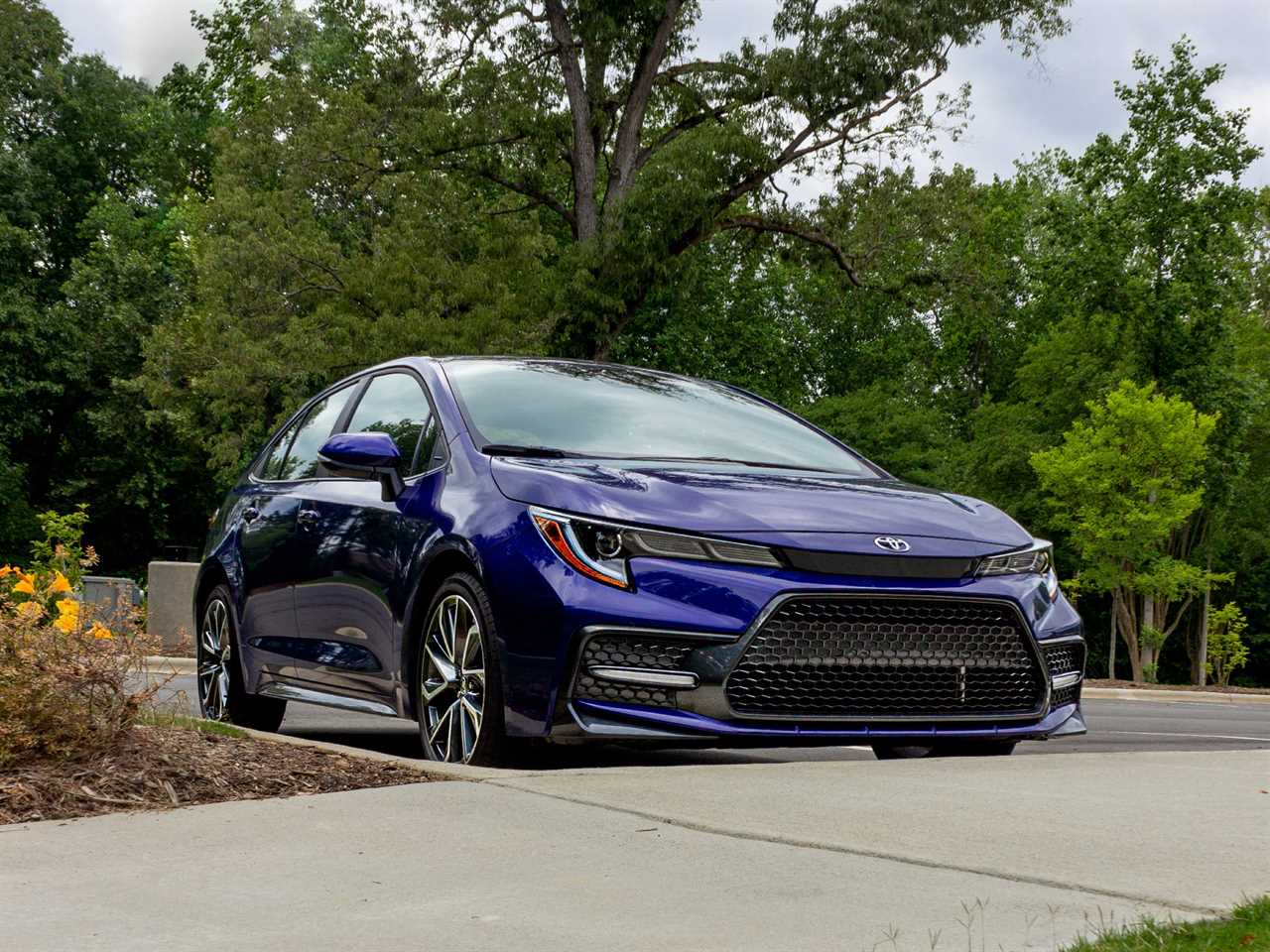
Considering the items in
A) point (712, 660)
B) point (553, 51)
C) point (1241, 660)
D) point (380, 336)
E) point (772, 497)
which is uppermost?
point (553, 51)

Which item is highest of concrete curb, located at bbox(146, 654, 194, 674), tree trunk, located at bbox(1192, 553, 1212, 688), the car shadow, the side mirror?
the side mirror

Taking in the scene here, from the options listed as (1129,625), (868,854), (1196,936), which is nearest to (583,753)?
(868,854)

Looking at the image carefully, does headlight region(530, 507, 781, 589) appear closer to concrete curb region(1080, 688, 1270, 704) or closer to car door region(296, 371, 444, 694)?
car door region(296, 371, 444, 694)

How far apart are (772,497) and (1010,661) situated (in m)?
1.05

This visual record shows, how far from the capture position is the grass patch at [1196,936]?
308 cm

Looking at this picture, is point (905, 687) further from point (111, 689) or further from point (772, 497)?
point (111, 689)

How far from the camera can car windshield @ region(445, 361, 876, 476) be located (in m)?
6.72

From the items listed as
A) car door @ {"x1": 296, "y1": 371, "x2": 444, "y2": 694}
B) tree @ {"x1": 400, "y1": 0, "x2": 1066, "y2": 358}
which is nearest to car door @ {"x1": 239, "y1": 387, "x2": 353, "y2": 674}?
car door @ {"x1": 296, "y1": 371, "x2": 444, "y2": 694}

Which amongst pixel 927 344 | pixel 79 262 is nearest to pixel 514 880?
pixel 79 262

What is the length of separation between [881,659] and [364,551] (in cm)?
219

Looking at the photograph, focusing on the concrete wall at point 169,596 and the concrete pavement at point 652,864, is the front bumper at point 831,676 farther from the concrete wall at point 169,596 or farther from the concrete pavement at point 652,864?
the concrete wall at point 169,596

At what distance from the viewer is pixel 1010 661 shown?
6227 millimetres

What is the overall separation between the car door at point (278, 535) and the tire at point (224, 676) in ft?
0.90

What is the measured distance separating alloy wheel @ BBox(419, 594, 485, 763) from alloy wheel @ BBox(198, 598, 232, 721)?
2.45 metres
